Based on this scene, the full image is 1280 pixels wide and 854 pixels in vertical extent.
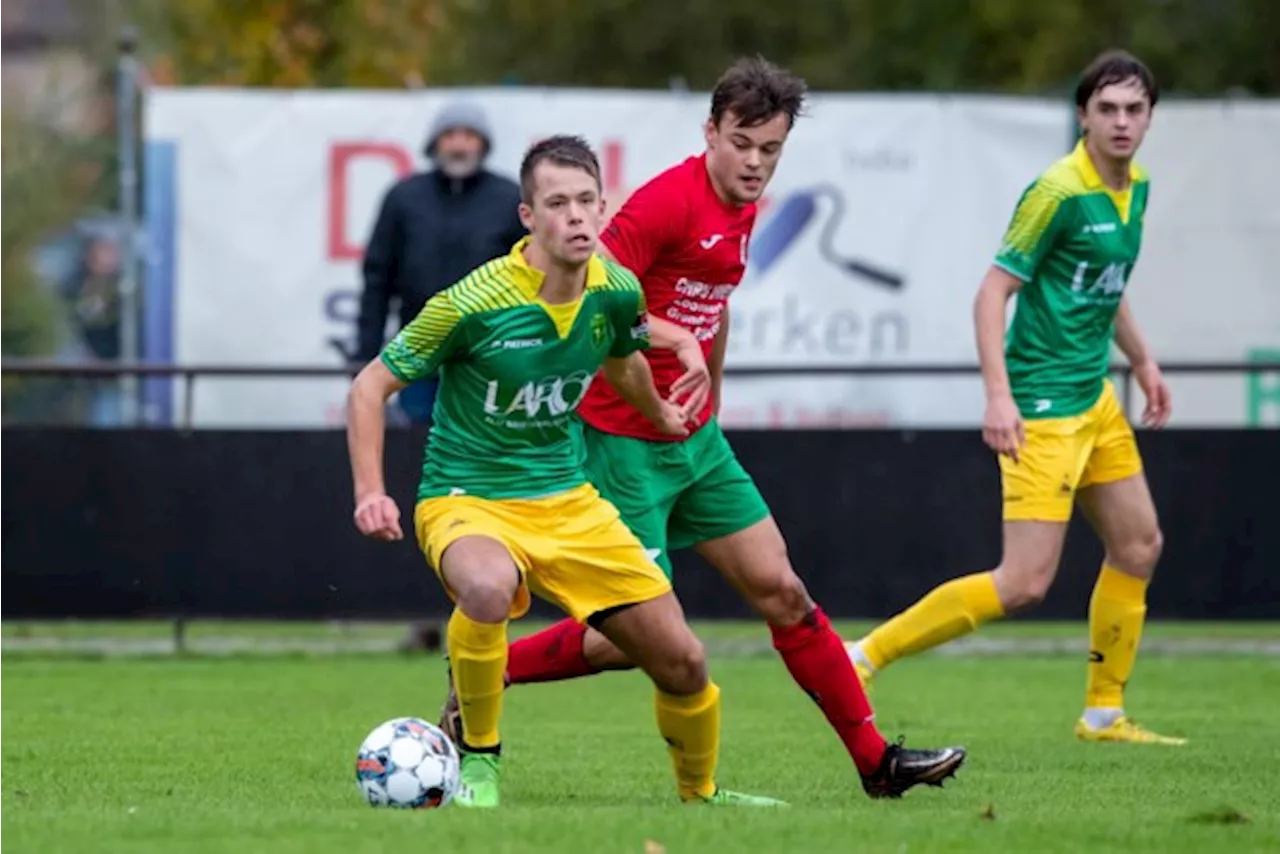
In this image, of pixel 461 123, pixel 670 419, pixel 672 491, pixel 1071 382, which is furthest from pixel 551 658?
pixel 461 123

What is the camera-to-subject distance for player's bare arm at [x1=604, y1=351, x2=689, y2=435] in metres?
8.32

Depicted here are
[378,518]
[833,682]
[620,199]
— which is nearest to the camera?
[378,518]

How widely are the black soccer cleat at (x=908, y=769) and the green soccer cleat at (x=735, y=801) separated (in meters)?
0.33

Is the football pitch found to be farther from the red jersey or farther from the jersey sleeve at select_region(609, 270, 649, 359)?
the jersey sleeve at select_region(609, 270, 649, 359)

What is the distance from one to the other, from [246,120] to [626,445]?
1129 centimetres

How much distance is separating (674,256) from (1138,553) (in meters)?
2.87

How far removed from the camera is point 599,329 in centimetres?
812

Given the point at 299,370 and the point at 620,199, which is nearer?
the point at 299,370

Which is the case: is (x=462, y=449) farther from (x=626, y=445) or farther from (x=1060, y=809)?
(x=1060, y=809)

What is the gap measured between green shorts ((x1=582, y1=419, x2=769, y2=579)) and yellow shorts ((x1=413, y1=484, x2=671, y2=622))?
1.82 feet

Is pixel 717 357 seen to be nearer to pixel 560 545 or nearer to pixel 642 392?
pixel 642 392

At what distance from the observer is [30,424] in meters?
14.8

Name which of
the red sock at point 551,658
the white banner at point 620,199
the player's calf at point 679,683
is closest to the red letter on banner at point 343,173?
the white banner at point 620,199

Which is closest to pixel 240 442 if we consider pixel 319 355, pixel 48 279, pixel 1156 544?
pixel 319 355
